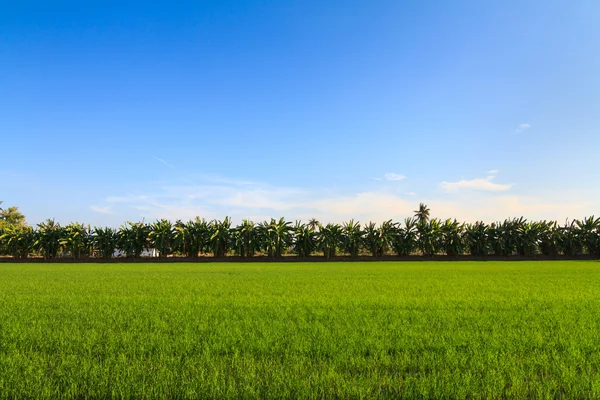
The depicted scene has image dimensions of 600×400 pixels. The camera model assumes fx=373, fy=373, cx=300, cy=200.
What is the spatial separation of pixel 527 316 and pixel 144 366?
28.5 ft

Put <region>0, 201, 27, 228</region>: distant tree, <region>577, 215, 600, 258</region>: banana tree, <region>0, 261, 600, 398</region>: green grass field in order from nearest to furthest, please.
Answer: <region>0, 261, 600, 398</region>: green grass field, <region>577, 215, 600, 258</region>: banana tree, <region>0, 201, 27, 228</region>: distant tree

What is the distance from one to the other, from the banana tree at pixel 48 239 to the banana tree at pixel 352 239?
141 feet

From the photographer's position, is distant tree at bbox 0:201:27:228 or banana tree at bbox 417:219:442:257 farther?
distant tree at bbox 0:201:27:228

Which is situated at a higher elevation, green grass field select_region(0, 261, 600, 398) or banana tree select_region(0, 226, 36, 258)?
banana tree select_region(0, 226, 36, 258)

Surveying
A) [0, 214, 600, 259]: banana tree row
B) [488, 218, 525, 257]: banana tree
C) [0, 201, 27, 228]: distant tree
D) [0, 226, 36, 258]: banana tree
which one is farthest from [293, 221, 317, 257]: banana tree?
[0, 201, 27, 228]: distant tree

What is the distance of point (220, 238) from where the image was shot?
56.5 m

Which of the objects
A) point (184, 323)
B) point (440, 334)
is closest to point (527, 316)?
point (440, 334)

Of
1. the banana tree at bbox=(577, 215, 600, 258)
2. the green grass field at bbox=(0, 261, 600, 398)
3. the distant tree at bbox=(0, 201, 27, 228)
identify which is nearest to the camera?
the green grass field at bbox=(0, 261, 600, 398)

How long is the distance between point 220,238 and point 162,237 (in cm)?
847

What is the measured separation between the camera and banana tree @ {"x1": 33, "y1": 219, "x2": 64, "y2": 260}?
5716 cm

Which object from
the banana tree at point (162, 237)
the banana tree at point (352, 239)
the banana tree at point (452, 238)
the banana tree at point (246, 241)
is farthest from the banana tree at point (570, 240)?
the banana tree at point (162, 237)

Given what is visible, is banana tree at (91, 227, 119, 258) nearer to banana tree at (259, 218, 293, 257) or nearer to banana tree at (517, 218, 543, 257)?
banana tree at (259, 218, 293, 257)

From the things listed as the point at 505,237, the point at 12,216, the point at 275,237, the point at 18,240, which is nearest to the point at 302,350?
the point at 275,237

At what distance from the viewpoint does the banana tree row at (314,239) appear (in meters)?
55.8
